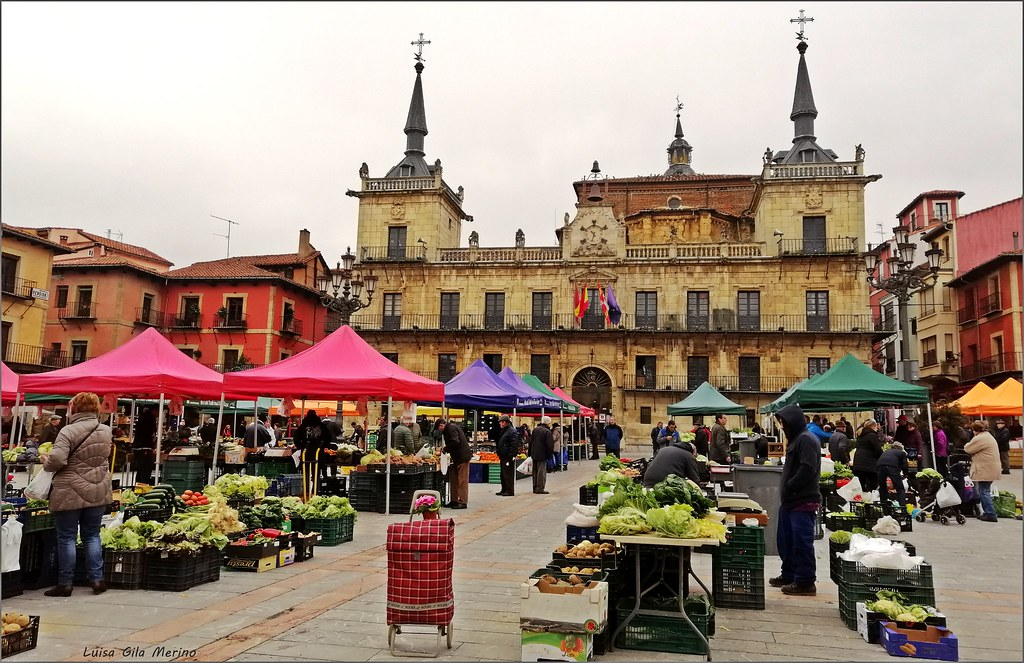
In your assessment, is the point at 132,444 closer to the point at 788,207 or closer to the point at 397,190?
the point at 397,190

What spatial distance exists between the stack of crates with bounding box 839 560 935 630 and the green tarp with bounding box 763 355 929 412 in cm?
695

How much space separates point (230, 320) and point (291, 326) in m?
3.34

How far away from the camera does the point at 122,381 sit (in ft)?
37.6

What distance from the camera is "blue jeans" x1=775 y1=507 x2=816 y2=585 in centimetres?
636

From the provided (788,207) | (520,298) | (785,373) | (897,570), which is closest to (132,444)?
(897,570)

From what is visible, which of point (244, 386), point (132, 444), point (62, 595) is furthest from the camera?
point (132, 444)

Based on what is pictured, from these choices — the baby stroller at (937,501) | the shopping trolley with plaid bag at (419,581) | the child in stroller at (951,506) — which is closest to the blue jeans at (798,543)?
the shopping trolley with plaid bag at (419,581)

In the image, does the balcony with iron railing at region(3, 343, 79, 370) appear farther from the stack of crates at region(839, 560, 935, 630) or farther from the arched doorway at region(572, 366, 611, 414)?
the stack of crates at region(839, 560, 935, 630)

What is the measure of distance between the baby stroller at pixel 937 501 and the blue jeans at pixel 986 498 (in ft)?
0.77

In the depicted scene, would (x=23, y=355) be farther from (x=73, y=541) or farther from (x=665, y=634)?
(x=665, y=634)

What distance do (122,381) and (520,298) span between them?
27.2m

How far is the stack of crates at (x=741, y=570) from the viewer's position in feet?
19.5

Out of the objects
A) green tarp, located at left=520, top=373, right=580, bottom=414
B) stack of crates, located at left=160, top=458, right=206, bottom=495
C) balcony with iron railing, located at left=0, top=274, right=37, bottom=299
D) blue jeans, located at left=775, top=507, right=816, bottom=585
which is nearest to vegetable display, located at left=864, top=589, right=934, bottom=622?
blue jeans, located at left=775, top=507, right=816, bottom=585

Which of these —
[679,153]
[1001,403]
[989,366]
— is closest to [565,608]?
[1001,403]
